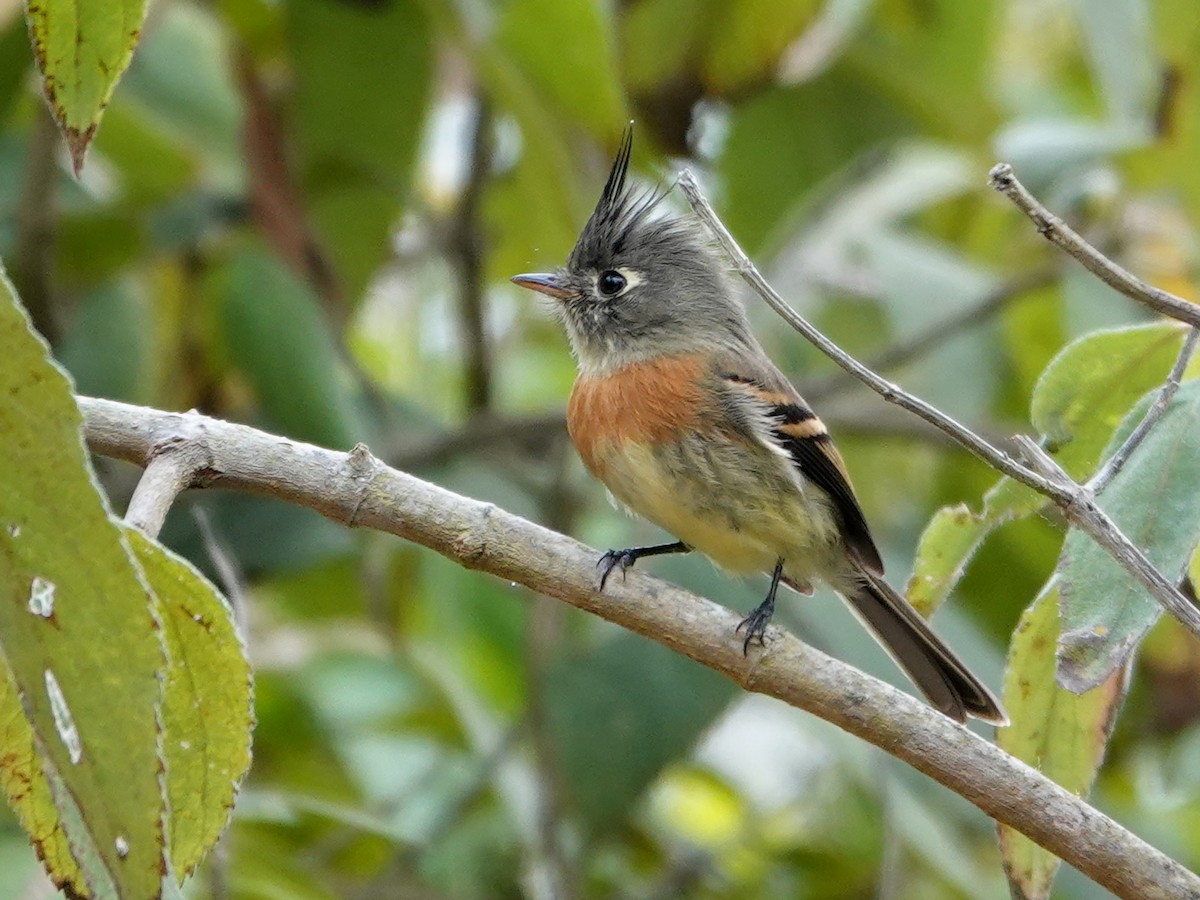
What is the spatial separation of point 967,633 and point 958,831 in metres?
0.89

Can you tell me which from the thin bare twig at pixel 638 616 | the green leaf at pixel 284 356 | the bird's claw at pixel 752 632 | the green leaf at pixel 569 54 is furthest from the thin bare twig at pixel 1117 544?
the green leaf at pixel 284 356

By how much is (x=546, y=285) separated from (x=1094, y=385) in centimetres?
182

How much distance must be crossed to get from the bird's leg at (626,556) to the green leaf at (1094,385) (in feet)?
1.96

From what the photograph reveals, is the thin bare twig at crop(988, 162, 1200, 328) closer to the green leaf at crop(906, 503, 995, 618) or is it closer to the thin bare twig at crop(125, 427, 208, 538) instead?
the green leaf at crop(906, 503, 995, 618)

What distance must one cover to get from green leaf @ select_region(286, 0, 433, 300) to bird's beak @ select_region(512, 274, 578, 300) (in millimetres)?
571

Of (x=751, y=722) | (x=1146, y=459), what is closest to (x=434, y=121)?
(x=751, y=722)

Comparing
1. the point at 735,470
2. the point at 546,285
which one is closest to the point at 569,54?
the point at 546,285

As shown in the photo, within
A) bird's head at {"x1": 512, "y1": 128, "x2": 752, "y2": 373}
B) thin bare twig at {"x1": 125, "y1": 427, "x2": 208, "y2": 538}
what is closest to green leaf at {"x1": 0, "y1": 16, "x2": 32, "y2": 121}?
bird's head at {"x1": 512, "y1": 128, "x2": 752, "y2": 373}

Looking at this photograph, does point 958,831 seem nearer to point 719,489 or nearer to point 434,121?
point 719,489

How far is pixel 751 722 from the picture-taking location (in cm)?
612

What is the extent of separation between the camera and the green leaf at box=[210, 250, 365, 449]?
3.47 m

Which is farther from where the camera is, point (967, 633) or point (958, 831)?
point (958, 831)

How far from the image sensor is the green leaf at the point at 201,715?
1.58m

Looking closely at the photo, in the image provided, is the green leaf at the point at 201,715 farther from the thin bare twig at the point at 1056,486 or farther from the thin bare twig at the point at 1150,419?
the thin bare twig at the point at 1150,419
